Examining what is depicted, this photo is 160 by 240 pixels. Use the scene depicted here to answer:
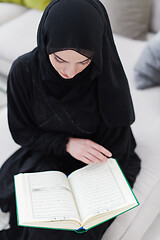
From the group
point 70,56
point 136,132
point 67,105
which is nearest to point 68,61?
point 70,56

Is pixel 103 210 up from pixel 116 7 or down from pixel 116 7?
down

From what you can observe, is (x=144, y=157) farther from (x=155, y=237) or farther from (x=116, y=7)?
(x=116, y=7)

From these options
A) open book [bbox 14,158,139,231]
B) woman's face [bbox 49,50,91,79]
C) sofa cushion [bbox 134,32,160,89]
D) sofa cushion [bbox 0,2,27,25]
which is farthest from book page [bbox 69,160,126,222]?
sofa cushion [bbox 0,2,27,25]

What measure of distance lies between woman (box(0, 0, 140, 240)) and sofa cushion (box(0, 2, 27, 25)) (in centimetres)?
122

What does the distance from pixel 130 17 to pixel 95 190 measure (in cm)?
117

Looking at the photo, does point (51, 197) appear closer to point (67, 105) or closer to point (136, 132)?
point (67, 105)

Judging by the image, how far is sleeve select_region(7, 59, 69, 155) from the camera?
1046 millimetres

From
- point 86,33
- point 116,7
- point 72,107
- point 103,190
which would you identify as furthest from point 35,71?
point 116,7

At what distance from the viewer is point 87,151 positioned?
1.05 meters

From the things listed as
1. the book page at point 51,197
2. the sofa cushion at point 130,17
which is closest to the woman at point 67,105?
the book page at point 51,197

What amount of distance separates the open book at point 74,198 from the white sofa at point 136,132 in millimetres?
189

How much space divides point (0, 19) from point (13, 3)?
0.53 feet

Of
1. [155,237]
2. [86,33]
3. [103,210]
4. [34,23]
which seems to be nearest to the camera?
[86,33]

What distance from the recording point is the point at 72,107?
1056mm
